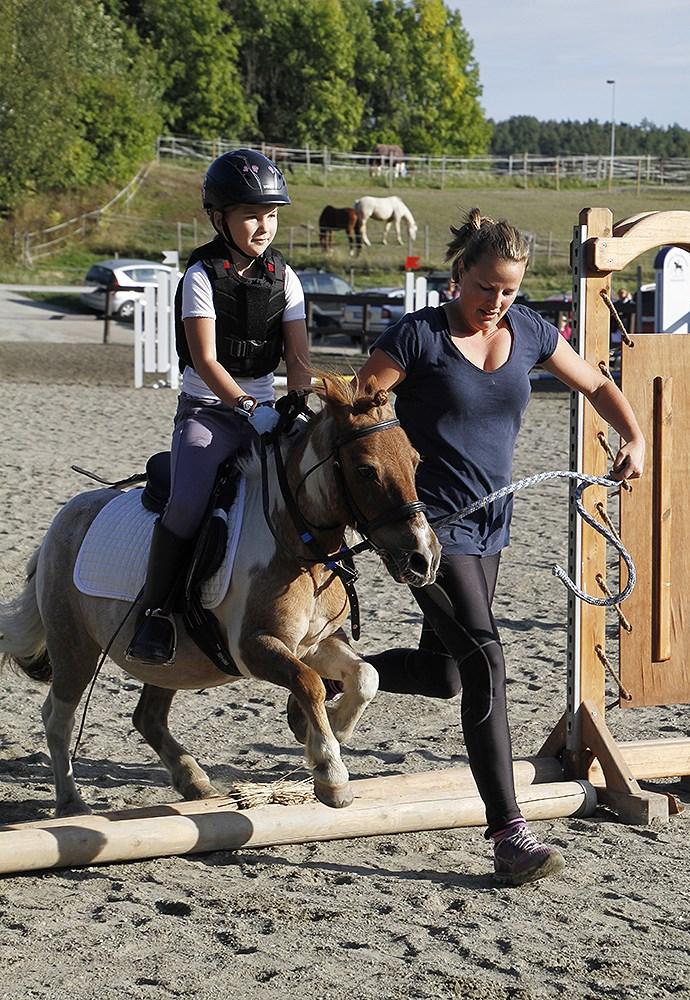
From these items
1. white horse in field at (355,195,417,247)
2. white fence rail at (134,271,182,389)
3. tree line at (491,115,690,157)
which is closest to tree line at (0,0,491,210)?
white horse in field at (355,195,417,247)

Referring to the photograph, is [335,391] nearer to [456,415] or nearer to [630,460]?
[456,415]

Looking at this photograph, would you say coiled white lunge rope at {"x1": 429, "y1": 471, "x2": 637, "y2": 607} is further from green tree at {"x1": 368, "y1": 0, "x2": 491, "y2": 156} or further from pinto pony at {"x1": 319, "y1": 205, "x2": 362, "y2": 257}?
green tree at {"x1": 368, "y1": 0, "x2": 491, "y2": 156}

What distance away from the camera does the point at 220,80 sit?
7406 centimetres

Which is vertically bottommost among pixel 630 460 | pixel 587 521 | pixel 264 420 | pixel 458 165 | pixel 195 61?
pixel 587 521

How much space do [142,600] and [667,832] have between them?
216 centimetres

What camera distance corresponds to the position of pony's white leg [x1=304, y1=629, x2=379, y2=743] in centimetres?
454

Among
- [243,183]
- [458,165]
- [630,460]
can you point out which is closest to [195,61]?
[458,165]

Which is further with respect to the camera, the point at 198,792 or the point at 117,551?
the point at 198,792

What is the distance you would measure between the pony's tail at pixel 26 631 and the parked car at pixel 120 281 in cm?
2729

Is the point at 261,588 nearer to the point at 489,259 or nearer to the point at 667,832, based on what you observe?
the point at 489,259

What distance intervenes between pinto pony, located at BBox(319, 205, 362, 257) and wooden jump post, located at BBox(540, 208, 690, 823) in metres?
41.0

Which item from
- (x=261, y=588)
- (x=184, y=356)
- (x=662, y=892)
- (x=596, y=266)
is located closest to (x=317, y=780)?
(x=261, y=588)

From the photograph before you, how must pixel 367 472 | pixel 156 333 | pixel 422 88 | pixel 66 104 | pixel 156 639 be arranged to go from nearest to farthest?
1. pixel 367 472
2. pixel 156 639
3. pixel 156 333
4. pixel 66 104
5. pixel 422 88

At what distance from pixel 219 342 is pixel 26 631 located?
1.65 metres
